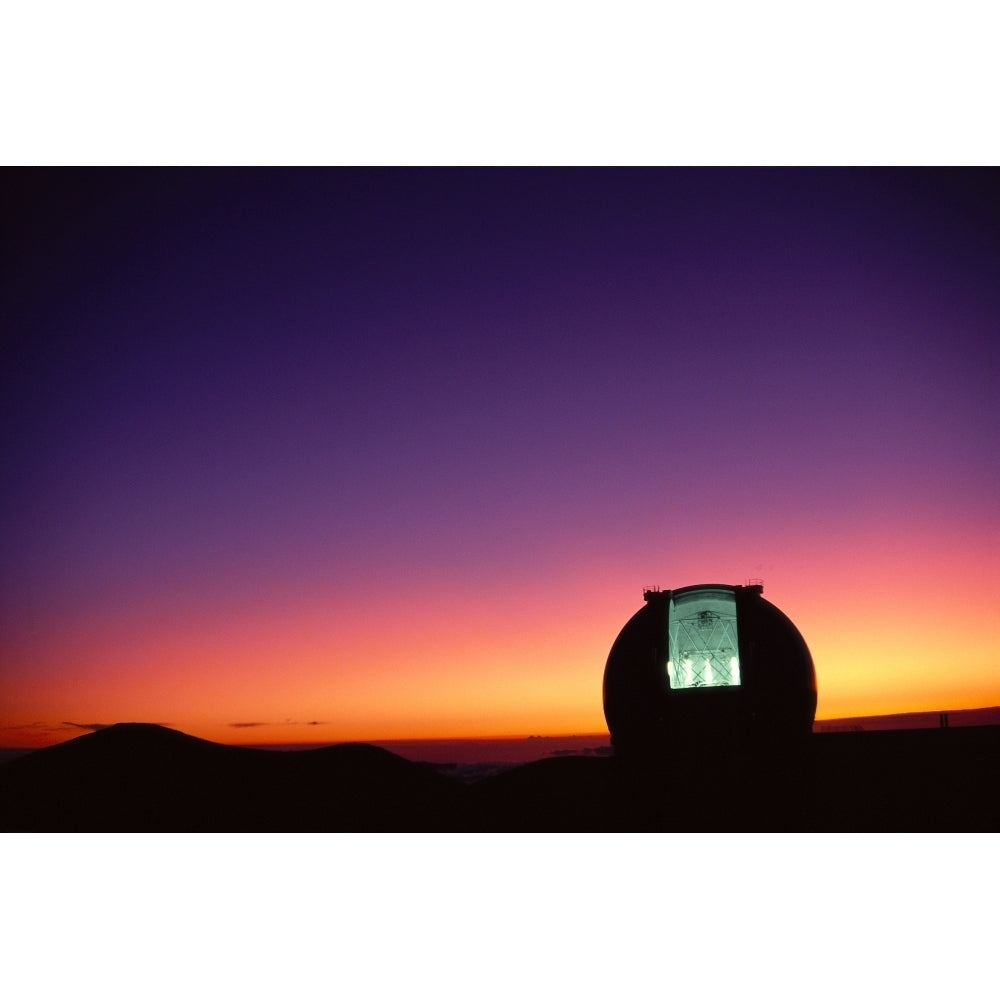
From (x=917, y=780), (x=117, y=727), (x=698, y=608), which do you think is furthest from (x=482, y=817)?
(x=117, y=727)

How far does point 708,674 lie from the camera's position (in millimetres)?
11891

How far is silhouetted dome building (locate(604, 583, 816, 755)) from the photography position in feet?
36.6

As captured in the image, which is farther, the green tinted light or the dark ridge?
the dark ridge

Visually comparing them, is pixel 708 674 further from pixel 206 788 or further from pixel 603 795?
pixel 206 788

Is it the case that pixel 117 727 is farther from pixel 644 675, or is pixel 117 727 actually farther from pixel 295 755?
pixel 644 675

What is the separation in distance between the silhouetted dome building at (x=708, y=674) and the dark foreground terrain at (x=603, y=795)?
0.36 metres

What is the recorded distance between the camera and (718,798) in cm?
1094

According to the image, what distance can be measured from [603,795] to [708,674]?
2.56 m

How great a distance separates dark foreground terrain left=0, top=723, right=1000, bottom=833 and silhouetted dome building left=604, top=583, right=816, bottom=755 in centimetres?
36

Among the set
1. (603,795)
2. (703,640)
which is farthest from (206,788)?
(703,640)

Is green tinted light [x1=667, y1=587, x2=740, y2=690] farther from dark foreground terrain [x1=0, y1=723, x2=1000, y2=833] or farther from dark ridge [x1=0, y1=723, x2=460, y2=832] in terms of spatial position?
dark ridge [x1=0, y1=723, x2=460, y2=832]

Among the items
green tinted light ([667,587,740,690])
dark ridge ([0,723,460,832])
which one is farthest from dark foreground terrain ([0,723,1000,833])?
green tinted light ([667,587,740,690])

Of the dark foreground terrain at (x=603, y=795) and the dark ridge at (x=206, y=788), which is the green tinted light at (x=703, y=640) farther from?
the dark ridge at (x=206, y=788)

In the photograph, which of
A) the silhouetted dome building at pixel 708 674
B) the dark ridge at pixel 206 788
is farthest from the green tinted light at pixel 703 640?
the dark ridge at pixel 206 788
